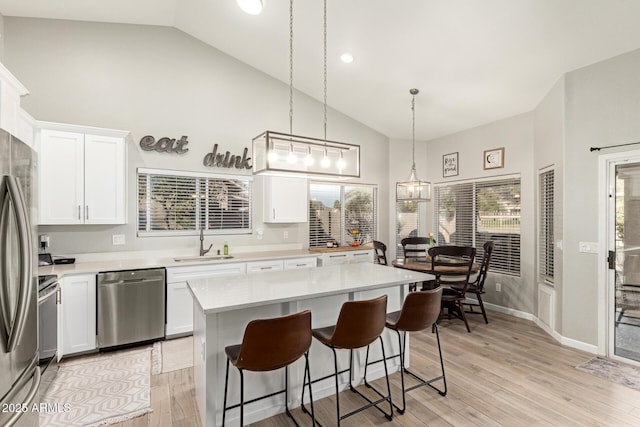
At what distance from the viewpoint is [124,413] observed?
2453mm

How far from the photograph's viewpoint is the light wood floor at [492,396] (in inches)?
93.0

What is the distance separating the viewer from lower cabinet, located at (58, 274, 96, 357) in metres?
3.26

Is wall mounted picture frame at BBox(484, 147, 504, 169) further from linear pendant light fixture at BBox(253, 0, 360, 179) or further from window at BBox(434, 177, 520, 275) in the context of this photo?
linear pendant light fixture at BBox(253, 0, 360, 179)

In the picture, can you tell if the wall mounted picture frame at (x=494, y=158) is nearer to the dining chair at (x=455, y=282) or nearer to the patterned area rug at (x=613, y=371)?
the dining chair at (x=455, y=282)

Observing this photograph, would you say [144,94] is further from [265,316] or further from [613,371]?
[613,371]

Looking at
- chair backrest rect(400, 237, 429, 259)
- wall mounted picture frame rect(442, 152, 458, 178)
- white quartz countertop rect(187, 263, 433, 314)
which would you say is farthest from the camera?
wall mounted picture frame rect(442, 152, 458, 178)

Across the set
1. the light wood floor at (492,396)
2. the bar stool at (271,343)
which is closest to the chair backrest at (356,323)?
the bar stool at (271,343)

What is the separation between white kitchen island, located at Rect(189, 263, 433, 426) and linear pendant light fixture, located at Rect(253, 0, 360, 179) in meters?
0.94

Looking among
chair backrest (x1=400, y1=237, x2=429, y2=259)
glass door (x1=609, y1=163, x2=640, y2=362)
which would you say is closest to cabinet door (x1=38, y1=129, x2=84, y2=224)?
chair backrest (x1=400, y1=237, x2=429, y2=259)

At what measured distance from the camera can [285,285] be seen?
8.40ft

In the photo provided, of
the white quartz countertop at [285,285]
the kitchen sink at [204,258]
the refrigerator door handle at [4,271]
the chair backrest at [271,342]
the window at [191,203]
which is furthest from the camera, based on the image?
the window at [191,203]

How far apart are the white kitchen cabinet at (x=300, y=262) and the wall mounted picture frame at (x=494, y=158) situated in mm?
3222

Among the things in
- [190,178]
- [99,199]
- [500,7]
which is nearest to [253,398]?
[99,199]

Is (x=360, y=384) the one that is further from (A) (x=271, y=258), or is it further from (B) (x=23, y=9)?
(B) (x=23, y=9)
